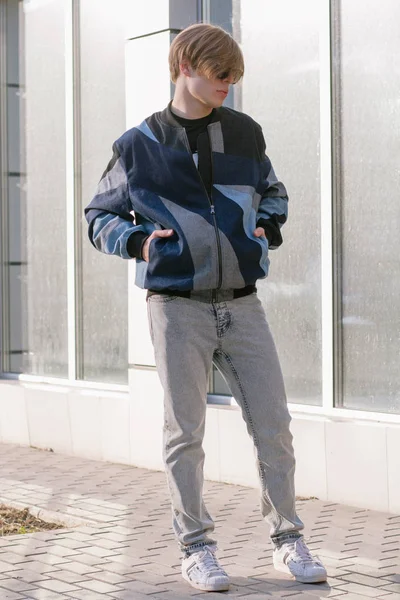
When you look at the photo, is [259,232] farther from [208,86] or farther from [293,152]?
[293,152]

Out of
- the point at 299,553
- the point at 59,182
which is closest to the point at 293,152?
the point at 59,182

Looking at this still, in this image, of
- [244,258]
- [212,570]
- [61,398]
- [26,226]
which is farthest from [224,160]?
[26,226]

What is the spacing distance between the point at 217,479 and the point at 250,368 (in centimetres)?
259

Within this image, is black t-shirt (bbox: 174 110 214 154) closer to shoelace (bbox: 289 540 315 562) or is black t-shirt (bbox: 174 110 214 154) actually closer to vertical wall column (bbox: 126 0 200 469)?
shoelace (bbox: 289 540 315 562)

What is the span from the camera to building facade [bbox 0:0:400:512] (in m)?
6.12

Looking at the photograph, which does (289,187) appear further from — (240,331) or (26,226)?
(26,226)

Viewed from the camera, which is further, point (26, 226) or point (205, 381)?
point (26, 226)

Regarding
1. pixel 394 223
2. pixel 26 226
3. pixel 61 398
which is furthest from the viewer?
pixel 26 226

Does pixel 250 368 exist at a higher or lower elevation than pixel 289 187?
lower

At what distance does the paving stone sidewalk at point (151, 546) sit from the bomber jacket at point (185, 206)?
1.11 metres

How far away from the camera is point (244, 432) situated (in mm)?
6680

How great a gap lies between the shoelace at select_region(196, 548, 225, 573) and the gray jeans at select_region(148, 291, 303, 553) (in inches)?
1.9

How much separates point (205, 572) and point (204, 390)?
25.7 inches

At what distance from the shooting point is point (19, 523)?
5.86 meters
